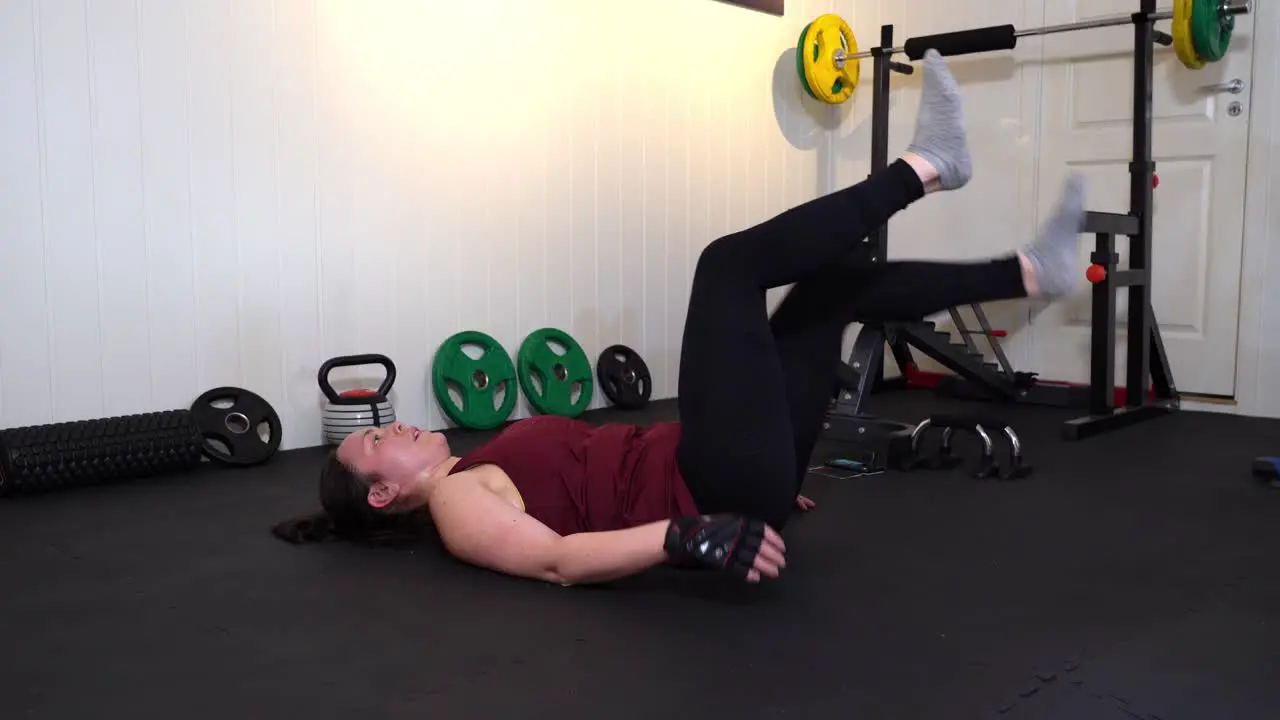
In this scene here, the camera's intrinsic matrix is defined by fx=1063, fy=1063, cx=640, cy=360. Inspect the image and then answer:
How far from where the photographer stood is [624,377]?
14.0ft

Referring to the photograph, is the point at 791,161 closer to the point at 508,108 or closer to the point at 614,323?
the point at 614,323

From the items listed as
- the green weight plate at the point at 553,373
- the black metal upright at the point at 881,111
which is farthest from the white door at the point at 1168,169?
the green weight plate at the point at 553,373

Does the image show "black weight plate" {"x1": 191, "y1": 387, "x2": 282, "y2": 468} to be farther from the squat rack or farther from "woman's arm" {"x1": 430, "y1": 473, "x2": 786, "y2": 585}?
the squat rack

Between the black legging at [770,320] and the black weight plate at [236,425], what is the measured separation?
69.3 inches

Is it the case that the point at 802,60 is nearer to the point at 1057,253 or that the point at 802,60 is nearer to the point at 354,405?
the point at 354,405

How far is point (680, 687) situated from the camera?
4.88 feet

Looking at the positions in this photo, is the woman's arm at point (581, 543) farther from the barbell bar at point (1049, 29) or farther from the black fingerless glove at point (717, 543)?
the barbell bar at point (1049, 29)

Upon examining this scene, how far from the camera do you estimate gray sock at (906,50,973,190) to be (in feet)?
6.03

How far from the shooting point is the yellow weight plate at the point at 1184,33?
3.66m

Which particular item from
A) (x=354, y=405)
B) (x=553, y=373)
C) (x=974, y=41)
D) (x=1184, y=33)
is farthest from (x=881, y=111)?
(x=354, y=405)

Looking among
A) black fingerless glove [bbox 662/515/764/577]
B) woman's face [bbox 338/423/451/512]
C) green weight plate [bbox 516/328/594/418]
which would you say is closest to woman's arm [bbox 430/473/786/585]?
black fingerless glove [bbox 662/515/764/577]

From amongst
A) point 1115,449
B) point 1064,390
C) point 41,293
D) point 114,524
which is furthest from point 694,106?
point 114,524

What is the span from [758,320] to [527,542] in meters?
0.55

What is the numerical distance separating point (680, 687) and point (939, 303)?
0.82m
